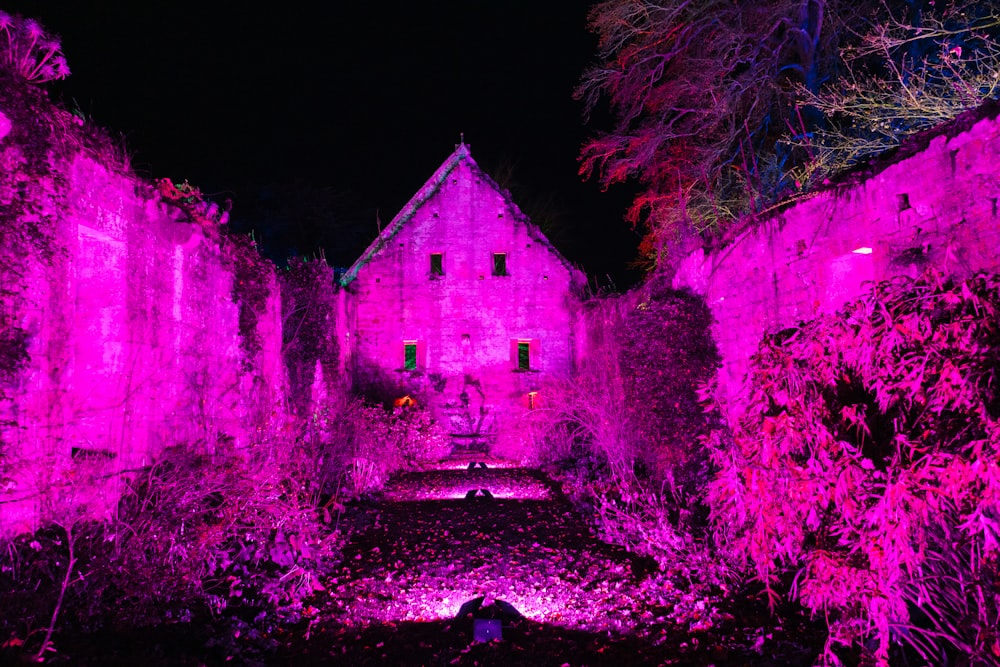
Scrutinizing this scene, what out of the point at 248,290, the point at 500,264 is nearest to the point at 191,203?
the point at 248,290

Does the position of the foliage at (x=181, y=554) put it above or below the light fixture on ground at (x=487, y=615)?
above

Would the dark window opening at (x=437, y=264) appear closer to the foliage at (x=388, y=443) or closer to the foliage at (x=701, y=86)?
the foliage at (x=388, y=443)

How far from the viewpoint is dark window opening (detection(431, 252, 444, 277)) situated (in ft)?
49.6

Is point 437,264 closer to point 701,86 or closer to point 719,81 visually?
point 701,86

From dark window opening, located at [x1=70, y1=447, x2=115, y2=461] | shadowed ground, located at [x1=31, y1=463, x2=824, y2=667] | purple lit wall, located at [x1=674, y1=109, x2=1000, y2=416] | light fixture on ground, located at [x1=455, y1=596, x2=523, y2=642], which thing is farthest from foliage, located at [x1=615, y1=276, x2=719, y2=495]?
dark window opening, located at [x1=70, y1=447, x2=115, y2=461]

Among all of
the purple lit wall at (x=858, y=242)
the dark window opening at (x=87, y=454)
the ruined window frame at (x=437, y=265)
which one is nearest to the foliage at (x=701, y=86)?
the ruined window frame at (x=437, y=265)

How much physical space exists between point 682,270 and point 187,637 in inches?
302

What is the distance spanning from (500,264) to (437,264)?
69.1 inches

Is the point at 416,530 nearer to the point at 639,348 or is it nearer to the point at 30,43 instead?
the point at 639,348

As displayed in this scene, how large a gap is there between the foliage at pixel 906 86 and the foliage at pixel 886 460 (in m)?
3.19

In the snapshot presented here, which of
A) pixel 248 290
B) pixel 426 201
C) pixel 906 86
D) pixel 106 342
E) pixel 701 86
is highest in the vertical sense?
pixel 701 86

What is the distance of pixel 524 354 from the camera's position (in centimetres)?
1526

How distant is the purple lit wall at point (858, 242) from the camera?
403 centimetres

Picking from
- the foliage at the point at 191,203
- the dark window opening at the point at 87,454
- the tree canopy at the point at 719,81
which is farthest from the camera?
the tree canopy at the point at 719,81
